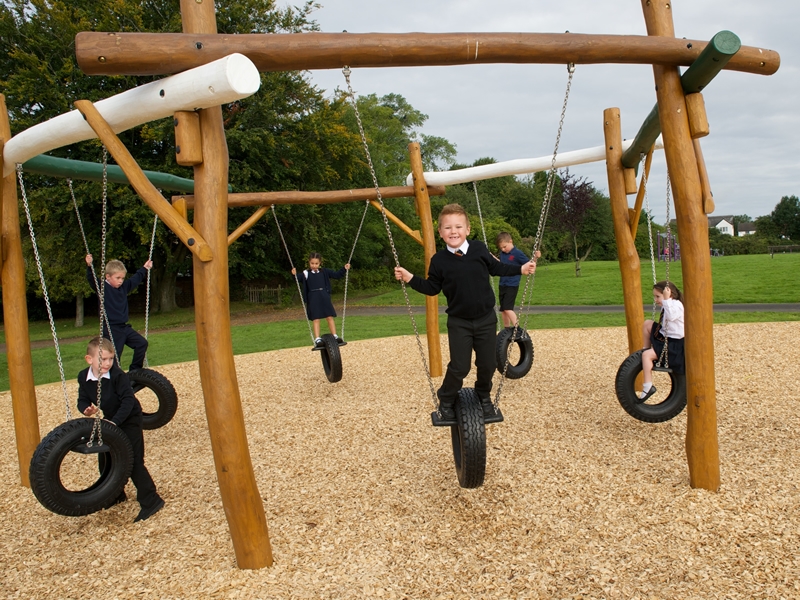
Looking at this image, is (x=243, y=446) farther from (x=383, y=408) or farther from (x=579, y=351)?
(x=579, y=351)

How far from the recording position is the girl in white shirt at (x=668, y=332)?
4.76m

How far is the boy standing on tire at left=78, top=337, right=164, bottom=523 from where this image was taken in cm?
388

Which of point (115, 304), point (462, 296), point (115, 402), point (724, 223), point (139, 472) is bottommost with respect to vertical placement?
point (139, 472)

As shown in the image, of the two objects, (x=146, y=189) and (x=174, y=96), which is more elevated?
(x=174, y=96)

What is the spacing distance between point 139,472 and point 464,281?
104 inches

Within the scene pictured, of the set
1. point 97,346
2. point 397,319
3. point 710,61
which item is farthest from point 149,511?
point 397,319

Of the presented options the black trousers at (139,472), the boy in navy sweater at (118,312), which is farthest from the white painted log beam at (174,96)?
the boy in navy sweater at (118,312)

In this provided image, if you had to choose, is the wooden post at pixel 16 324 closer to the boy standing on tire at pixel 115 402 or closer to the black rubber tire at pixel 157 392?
the black rubber tire at pixel 157 392

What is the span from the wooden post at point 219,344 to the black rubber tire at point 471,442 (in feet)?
4.20

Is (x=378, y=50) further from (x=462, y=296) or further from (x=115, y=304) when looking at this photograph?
(x=115, y=304)

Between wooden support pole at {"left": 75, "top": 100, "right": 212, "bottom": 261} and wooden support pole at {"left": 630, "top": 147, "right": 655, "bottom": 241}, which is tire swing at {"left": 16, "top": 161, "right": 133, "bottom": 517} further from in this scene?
wooden support pole at {"left": 630, "top": 147, "right": 655, "bottom": 241}

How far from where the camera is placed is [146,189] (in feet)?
10.5

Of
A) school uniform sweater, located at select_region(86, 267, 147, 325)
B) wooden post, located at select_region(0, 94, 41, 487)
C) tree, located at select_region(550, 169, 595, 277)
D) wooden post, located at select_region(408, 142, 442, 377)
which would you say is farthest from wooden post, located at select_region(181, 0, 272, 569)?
tree, located at select_region(550, 169, 595, 277)

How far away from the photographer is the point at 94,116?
335 cm
